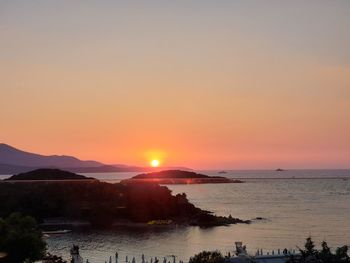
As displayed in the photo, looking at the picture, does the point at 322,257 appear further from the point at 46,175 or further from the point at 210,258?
the point at 46,175

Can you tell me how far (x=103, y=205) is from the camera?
11375 centimetres

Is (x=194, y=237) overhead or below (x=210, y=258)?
below

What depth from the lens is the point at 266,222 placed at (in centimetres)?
10612

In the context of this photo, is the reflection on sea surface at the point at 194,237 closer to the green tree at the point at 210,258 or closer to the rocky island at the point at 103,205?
the rocky island at the point at 103,205

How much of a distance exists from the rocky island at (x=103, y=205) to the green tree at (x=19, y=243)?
60398mm

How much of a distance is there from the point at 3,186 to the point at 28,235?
8955 centimetres

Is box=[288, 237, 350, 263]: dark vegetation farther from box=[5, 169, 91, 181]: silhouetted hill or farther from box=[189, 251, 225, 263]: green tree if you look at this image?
box=[5, 169, 91, 181]: silhouetted hill

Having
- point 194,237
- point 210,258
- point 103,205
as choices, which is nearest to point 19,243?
point 210,258

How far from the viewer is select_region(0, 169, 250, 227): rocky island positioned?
106375mm

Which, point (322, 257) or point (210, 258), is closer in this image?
point (322, 257)

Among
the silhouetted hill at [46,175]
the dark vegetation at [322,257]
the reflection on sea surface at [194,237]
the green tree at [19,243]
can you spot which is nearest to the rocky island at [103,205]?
the reflection on sea surface at [194,237]

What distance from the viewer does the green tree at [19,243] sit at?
38906 mm

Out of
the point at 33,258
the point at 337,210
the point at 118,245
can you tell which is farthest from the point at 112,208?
the point at 33,258

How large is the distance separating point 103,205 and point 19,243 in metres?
75.0
